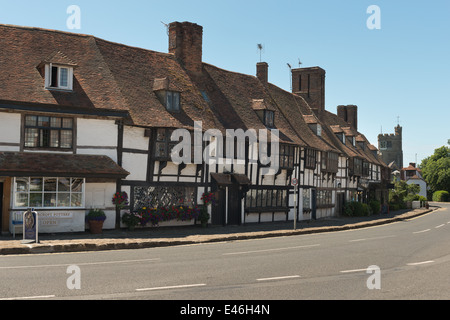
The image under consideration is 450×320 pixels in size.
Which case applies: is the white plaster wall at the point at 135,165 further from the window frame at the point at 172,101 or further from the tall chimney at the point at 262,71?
the tall chimney at the point at 262,71

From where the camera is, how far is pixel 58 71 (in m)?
21.1

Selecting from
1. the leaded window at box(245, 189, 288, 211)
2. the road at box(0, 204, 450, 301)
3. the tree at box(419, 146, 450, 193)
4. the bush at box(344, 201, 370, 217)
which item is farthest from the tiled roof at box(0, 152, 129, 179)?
the tree at box(419, 146, 450, 193)

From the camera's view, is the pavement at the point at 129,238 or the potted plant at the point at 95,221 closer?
the pavement at the point at 129,238

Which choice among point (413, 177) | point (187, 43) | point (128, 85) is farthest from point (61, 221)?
point (413, 177)

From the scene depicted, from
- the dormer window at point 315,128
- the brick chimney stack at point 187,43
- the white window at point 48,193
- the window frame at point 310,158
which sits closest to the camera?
the white window at point 48,193

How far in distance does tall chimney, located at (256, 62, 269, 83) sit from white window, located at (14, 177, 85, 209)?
19.2m

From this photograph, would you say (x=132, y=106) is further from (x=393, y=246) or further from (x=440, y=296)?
(x=440, y=296)

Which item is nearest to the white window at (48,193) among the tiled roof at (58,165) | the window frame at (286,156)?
the tiled roof at (58,165)

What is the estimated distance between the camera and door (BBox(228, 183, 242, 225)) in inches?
1064

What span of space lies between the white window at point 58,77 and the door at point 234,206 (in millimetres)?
10313

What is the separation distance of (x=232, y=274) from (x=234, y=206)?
648 inches

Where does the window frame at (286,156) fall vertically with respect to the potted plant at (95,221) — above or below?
above

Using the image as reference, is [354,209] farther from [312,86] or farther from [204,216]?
[204,216]

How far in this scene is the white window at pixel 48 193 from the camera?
756 inches
